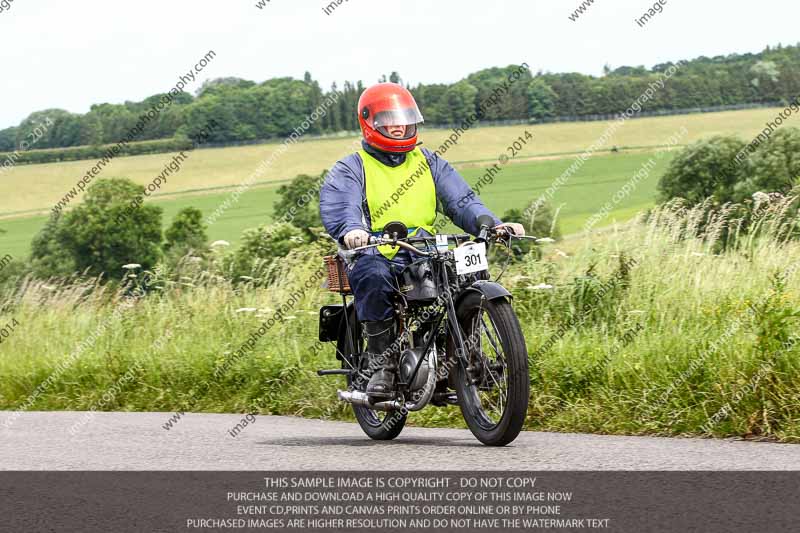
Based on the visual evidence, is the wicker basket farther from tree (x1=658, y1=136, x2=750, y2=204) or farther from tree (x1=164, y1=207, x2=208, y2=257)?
tree (x1=164, y1=207, x2=208, y2=257)

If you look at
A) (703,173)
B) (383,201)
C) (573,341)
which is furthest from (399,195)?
(703,173)

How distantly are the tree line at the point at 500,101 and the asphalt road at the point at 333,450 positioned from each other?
54.5 metres

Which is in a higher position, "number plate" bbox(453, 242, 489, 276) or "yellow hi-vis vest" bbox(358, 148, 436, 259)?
"yellow hi-vis vest" bbox(358, 148, 436, 259)

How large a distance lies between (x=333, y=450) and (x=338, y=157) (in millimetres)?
61027

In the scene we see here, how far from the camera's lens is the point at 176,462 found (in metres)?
6.21

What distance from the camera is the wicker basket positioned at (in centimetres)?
722

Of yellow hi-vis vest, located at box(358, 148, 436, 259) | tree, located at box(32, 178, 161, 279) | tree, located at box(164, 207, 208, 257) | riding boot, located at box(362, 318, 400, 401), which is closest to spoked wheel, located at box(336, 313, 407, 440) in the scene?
riding boot, located at box(362, 318, 400, 401)

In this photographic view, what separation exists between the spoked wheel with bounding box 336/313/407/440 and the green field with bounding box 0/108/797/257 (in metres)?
47.2

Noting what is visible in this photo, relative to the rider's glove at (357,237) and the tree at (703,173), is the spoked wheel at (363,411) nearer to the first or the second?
the rider's glove at (357,237)

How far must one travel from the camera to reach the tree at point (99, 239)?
50013mm

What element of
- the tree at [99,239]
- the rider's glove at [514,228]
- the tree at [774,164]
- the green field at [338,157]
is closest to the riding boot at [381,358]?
the rider's glove at [514,228]

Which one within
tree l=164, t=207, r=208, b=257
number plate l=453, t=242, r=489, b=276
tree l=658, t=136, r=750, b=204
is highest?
number plate l=453, t=242, r=489, b=276
